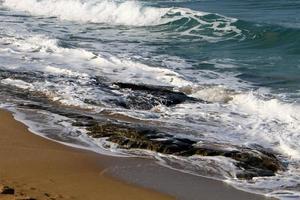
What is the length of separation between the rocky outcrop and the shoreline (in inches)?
18.4

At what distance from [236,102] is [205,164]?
12.9 ft

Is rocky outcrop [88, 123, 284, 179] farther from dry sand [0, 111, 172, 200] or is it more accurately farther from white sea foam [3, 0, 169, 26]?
white sea foam [3, 0, 169, 26]

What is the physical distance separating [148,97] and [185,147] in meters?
2.89

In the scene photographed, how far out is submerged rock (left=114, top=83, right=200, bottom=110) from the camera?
9836 mm

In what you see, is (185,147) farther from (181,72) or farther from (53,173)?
(181,72)

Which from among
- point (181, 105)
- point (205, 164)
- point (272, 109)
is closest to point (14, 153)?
point (205, 164)

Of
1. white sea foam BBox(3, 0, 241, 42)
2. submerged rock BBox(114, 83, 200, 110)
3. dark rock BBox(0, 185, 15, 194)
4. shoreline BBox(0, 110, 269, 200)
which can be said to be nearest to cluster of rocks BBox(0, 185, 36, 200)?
dark rock BBox(0, 185, 15, 194)

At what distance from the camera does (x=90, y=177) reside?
6.41m

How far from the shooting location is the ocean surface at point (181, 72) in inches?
318

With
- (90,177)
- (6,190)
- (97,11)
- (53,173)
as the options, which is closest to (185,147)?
(90,177)

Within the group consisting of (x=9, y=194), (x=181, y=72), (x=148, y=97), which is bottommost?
(x=181, y=72)

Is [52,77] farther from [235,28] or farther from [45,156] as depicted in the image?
[235,28]

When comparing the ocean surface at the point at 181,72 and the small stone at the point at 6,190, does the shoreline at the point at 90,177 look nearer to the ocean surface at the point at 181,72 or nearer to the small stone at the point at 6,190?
the small stone at the point at 6,190

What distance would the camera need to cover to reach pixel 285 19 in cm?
2058
